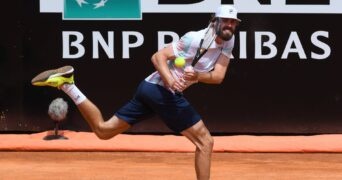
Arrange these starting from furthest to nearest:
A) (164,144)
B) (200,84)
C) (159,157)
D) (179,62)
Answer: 1. (200,84)
2. (164,144)
3. (159,157)
4. (179,62)

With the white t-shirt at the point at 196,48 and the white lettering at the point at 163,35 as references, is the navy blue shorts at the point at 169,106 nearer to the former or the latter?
the white t-shirt at the point at 196,48

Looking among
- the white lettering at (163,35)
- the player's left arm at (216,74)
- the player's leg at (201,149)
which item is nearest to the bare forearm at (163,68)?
the player's left arm at (216,74)

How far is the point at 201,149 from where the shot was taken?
6.56 meters

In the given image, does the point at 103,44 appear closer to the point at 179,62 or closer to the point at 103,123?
the point at 103,123

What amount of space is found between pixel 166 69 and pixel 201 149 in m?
0.65

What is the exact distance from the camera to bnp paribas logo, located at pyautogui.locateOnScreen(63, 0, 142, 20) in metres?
10.6

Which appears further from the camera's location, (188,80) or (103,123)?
(103,123)

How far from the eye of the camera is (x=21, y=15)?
1063cm

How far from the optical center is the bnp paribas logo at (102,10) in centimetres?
1060

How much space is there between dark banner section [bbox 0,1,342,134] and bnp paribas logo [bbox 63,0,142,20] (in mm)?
83

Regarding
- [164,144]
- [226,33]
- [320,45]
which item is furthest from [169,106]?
[320,45]

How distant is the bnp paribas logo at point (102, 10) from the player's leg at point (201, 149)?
4.19 metres

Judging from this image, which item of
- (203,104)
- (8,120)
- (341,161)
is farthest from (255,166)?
(8,120)

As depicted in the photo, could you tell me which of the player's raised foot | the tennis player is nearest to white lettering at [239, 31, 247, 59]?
the tennis player
